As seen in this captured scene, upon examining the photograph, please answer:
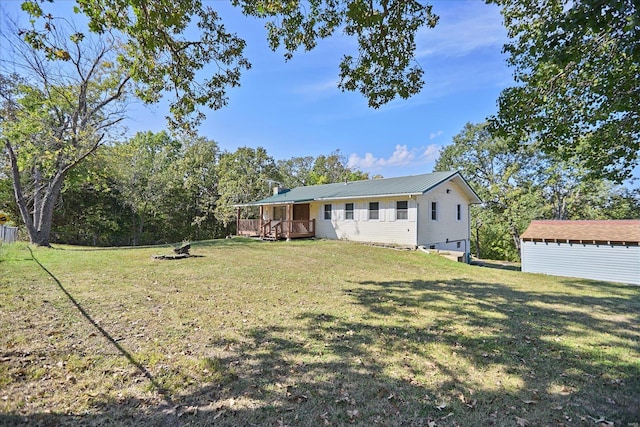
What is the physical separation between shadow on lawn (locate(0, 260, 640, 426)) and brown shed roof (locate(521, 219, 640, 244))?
11.8 metres

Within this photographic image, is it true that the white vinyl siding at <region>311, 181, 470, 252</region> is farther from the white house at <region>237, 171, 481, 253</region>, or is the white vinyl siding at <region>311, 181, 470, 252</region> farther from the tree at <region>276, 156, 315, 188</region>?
the tree at <region>276, 156, 315, 188</region>

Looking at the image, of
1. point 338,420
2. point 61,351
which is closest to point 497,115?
point 338,420

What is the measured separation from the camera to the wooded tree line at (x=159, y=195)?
2412cm

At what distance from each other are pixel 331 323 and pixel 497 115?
5344 mm

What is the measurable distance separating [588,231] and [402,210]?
9.28 metres

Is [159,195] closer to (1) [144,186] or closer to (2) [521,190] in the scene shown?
(1) [144,186]

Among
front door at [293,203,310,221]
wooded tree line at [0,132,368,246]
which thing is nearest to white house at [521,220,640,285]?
front door at [293,203,310,221]

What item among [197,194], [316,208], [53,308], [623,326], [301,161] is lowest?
[623,326]

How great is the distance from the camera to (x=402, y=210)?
1627 centimetres

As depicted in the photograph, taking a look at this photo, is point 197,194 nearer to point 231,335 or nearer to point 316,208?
point 316,208

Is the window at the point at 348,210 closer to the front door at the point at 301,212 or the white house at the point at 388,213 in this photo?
the white house at the point at 388,213

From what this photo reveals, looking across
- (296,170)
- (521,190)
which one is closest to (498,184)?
(521,190)

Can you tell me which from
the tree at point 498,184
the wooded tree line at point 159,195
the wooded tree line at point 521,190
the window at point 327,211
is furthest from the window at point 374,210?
the tree at point 498,184

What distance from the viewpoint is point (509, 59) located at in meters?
7.33
